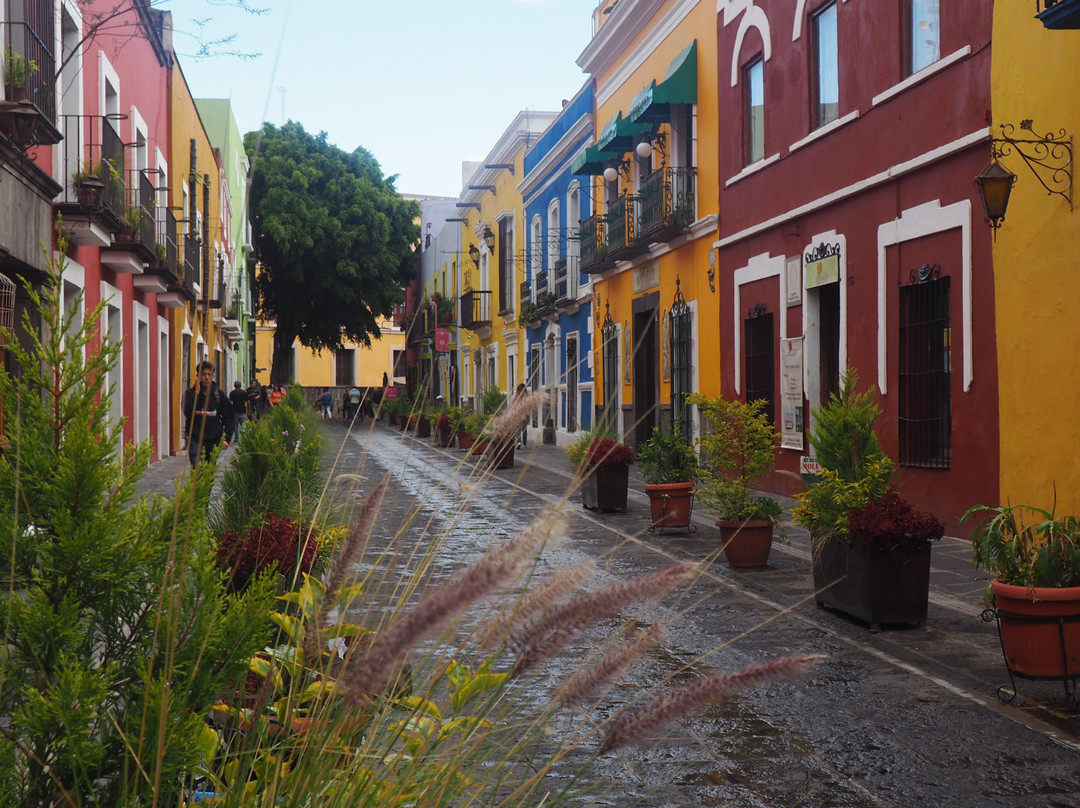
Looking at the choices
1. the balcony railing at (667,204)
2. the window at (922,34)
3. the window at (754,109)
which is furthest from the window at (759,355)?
the window at (922,34)

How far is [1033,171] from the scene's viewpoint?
29.0ft

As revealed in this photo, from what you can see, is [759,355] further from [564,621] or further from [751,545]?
[564,621]

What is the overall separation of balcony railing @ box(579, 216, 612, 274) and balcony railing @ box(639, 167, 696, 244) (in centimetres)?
230

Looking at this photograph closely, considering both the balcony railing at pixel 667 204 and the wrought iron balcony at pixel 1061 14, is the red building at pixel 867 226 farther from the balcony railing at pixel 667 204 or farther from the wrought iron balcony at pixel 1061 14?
the wrought iron balcony at pixel 1061 14

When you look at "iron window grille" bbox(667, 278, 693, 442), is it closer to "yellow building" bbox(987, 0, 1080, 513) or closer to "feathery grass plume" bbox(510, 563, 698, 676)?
"yellow building" bbox(987, 0, 1080, 513)

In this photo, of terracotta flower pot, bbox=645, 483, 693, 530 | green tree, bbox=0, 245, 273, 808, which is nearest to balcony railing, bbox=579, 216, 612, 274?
terracotta flower pot, bbox=645, 483, 693, 530

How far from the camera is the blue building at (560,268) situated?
24.3m

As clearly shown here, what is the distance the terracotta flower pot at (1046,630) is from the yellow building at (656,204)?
10.2 meters

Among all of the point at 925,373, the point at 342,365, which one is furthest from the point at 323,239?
the point at 925,373

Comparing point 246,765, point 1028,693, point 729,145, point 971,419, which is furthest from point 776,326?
point 246,765

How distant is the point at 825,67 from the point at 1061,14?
5900 mm

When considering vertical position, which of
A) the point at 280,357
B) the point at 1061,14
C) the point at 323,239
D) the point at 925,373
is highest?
the point at 323,239

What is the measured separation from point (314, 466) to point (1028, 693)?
523cm

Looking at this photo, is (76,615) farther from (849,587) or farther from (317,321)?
(317,321)
